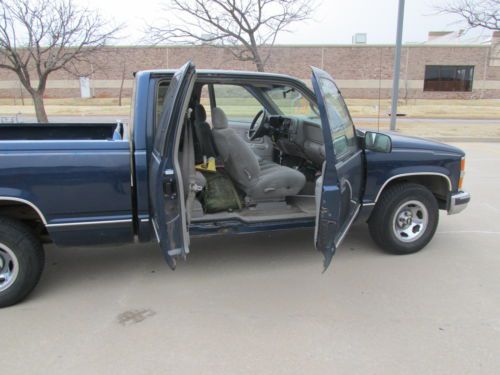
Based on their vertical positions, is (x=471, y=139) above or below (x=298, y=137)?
below

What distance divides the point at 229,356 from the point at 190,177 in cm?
157

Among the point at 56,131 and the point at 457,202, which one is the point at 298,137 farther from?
the point at 56,131

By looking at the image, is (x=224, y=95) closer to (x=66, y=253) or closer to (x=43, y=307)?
(x=66, y=253)

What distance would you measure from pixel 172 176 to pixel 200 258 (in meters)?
1.41

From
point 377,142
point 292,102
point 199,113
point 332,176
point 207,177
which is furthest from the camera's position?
point 292,102

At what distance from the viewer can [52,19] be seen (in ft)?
42.1

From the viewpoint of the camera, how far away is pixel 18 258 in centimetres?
334

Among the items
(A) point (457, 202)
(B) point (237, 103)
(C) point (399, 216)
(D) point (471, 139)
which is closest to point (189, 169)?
(B) point (237, 103)

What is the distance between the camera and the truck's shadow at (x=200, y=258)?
159 inches

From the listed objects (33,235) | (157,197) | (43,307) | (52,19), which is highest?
(52,19)

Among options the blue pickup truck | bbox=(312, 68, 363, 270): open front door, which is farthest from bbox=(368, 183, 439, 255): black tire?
bbox=(312, 68, 363, 270): open front door

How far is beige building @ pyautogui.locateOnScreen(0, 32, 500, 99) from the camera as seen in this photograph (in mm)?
40344

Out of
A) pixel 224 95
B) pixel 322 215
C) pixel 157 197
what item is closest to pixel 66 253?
pixel 157 197

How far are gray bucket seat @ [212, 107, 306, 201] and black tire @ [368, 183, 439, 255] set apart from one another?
0.81m
